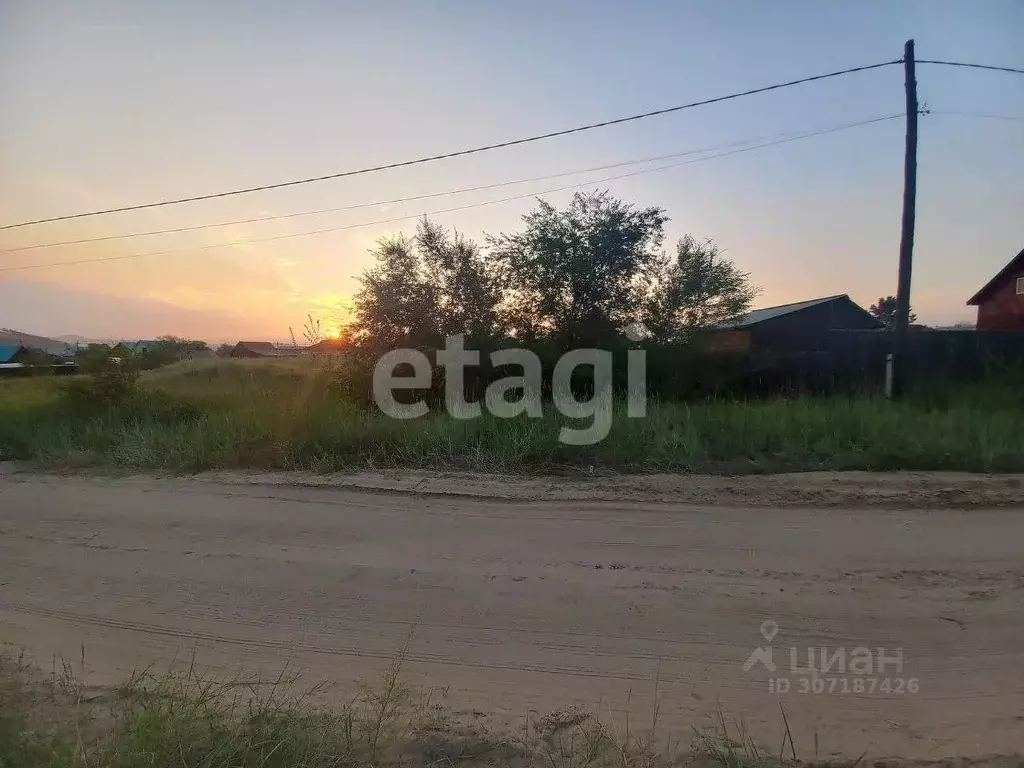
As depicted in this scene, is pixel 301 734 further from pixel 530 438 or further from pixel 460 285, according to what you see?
pixel 460 285

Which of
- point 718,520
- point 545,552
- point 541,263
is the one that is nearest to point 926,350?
point 541,263

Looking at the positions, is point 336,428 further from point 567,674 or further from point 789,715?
point 789,715

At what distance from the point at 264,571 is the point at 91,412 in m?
8.07

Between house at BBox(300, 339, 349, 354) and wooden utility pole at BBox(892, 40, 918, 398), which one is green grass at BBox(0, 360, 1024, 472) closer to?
wooden utility pole at BBox(892, 40, 918, 398)

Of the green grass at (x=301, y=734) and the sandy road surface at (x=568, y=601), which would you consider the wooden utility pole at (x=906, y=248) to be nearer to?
the sandy road surface at (x=568, y=601)

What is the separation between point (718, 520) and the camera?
5.12 meters

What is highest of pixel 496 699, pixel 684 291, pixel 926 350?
pixel 684 291

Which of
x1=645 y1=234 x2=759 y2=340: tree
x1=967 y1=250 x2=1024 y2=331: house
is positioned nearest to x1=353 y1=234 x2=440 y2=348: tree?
x1=645 y1=234 x2=759 y2=340: tree

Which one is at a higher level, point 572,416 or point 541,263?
point 541,263

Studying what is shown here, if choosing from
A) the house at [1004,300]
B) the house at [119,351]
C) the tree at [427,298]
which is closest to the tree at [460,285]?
the tree at [427,298]

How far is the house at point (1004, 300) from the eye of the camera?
24.2 meters

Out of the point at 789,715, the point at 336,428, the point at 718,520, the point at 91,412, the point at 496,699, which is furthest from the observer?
the point at 91,412

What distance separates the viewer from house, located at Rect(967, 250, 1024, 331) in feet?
79.4

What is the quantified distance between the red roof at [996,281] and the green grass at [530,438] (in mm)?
20265
